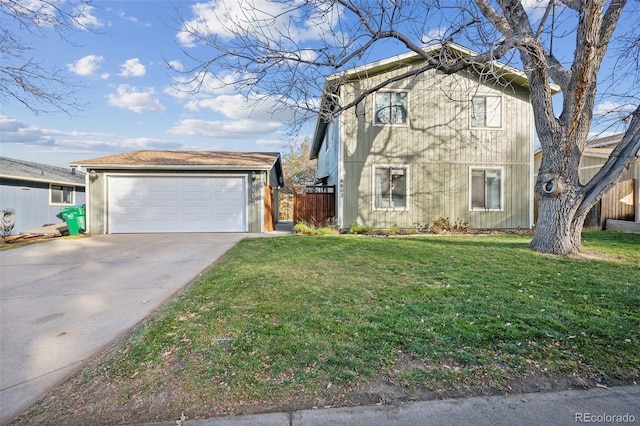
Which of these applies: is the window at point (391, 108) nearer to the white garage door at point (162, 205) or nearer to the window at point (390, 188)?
the window at point (390, 188)

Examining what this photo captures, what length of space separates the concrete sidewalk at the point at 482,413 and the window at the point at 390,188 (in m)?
9.58

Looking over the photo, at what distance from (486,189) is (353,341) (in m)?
11.0

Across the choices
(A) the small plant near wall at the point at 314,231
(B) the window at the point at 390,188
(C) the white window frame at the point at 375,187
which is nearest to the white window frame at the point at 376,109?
(C) the white window frame at the point at 375,187

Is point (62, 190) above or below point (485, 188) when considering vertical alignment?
above

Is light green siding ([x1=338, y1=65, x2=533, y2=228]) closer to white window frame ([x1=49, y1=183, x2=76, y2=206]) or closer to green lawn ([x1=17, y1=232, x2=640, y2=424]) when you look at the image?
green lawn ([x1=17, y1=232, x2=640, y2=424])

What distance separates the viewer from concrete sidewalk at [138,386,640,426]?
1.91 m

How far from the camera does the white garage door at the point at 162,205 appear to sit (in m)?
11.6

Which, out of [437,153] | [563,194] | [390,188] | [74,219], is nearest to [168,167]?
[74,219]

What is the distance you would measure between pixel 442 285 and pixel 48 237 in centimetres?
1347

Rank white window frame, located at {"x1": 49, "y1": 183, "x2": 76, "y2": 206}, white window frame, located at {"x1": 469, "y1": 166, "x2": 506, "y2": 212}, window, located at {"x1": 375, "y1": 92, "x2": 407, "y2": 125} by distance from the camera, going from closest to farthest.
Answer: window, located at {"x1": 375, "y1": 92, "x2": 407, "y2": 125}, white window frame, located at {"x1": 469, "y1": 166, "x2": 506, "y2": 212}, white window frame, located at {"x1": 49, "y1": 183, "x2": 76, "y2": 206}

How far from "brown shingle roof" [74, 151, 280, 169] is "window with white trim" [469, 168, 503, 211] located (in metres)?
7.66

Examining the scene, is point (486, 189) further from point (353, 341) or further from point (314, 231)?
point (353, 341)

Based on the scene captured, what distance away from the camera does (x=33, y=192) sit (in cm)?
1564

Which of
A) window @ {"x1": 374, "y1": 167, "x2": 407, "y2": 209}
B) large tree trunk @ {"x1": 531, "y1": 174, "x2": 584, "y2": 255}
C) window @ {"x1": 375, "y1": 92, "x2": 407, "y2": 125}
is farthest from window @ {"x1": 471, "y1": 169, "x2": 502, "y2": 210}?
large tree trunk @ {"x1": 531, "y1": 174, "x2": 584, "y2": 255}
